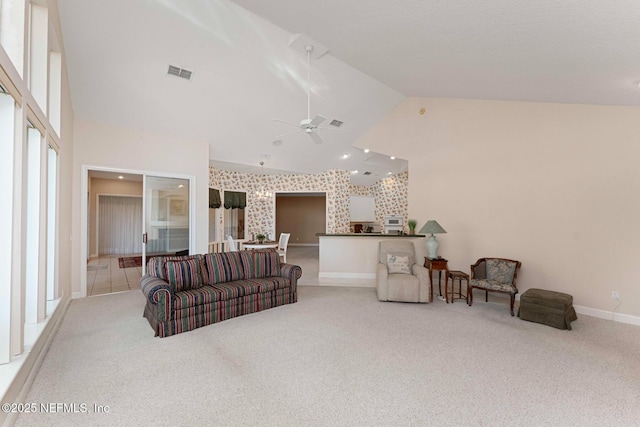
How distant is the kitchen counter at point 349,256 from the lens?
20.5ft

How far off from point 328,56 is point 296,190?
5.47m

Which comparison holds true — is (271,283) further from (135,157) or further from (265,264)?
(135,157)

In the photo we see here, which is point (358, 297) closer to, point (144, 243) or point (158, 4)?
point (144, 243)

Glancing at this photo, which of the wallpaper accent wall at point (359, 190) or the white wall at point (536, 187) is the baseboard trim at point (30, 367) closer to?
the white wall at point (536, 187)

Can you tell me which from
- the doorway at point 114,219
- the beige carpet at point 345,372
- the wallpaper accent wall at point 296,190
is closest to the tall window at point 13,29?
the beige carpet at point 345,372

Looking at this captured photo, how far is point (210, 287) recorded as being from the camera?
3.86m

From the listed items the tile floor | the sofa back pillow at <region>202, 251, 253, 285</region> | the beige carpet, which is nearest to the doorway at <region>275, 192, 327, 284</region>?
the tile floor

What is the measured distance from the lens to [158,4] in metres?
3.22

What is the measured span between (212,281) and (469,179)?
15.8ft

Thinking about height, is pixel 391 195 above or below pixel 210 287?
above

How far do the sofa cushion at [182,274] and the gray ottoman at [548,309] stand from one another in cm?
441

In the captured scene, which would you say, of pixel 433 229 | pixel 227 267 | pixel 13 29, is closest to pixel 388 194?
pixel 433 229

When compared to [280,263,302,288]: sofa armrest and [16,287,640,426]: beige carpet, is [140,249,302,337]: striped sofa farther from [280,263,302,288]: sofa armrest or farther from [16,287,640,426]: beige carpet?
[16,287,640,426]: beige carpet

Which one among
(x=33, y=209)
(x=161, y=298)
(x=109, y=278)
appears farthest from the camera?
(x=109, y=278)
